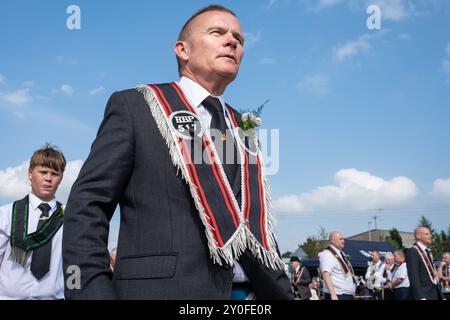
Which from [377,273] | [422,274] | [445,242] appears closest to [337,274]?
[422,274]

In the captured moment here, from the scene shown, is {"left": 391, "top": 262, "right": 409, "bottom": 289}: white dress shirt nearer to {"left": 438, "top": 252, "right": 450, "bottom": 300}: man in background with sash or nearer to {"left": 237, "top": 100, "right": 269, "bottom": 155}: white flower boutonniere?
{"left": 438, "top": 252, "right": 450, "bottom": 300}: man in background with sash

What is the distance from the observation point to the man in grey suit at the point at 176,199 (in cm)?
168

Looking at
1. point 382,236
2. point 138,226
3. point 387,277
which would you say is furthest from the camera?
point 382,236

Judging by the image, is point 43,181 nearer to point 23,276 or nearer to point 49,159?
point 49,159

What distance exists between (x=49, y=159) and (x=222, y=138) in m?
2.39

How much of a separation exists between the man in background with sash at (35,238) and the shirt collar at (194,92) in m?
2.22

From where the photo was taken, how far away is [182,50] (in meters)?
2.26

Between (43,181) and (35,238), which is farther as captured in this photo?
(43,181)

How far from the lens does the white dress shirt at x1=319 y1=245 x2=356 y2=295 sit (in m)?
8.71

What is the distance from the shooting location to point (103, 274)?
63.1 inches

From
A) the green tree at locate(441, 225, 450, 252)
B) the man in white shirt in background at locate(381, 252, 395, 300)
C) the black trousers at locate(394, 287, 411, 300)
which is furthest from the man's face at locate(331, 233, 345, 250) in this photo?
the green tree at locate(441, 225, 450, 252)

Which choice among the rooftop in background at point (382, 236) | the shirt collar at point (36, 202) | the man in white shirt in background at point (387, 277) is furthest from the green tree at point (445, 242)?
the shirt collar at point (36, 202)
